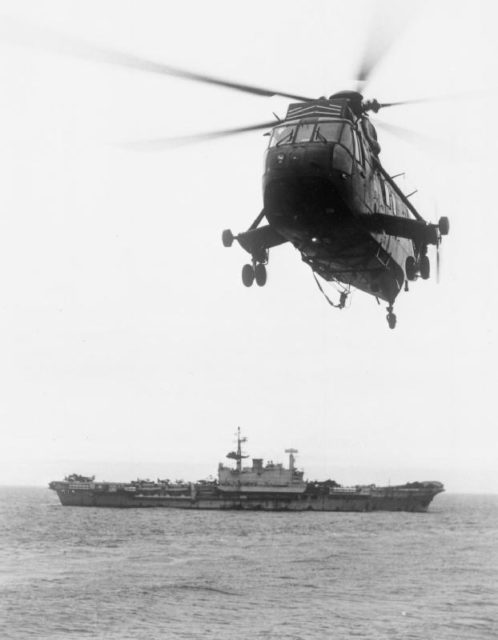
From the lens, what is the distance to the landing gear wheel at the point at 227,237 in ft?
33.5

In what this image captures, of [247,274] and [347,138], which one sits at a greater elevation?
[347,138]

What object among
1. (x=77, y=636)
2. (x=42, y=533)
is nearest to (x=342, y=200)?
(x=77, y=636)

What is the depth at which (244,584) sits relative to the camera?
30844 mm

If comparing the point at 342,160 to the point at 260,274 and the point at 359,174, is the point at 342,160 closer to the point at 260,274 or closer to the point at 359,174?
the point at 359,174

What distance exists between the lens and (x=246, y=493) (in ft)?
225

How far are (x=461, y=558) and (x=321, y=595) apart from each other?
16.3m

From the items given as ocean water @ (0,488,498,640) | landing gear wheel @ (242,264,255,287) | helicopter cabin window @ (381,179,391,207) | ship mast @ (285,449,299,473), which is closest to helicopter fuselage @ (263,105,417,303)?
helicopter cabin window @ (381,179,391,207)

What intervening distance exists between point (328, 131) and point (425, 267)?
2754mm

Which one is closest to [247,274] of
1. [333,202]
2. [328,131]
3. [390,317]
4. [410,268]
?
[333,202]

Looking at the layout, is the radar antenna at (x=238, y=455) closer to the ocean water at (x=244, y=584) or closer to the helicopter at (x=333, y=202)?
the ocean water at (x=244, y=584)

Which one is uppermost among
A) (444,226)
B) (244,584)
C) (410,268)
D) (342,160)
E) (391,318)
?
(342,160)

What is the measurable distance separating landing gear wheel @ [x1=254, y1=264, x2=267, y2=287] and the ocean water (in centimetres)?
1571

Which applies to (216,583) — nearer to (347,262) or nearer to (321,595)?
(321,595)

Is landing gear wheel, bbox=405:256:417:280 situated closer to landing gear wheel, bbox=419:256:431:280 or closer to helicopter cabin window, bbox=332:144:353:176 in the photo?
landing gear wheel, bbox=419:256:431:280
